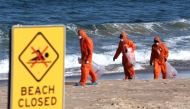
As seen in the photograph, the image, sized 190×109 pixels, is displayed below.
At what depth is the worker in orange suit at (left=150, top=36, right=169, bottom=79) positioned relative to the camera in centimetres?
1516

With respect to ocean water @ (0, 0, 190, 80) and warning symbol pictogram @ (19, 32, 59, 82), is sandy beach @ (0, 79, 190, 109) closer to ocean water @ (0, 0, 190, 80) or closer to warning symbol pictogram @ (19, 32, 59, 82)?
ocean water @ (0, 0, 190, 80)

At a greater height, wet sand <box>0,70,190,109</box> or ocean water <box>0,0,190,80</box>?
ocean water <box>0,0,190,80</box>

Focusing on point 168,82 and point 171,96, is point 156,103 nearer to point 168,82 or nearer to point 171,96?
point 171,96

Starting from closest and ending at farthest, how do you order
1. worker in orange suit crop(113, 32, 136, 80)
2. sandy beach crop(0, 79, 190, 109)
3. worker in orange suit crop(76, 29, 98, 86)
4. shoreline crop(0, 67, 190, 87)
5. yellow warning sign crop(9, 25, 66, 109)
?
1. yellow warning sign crop(9, 25, 66, 109)
2. sandy beach crop(0, 79, 190, 109)
3. worker in orange suit crop(76, 29, 98, 86)
4. worker in orange suit crop(113, 32, 136, 80)
5. shoreline crop(0, 67, 190, 87)

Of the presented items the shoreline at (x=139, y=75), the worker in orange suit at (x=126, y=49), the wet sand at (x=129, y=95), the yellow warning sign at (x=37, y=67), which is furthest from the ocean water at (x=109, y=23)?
the yellow warning sign at (x=37, y=67)

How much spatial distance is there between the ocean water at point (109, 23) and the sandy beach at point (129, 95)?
4553 mm

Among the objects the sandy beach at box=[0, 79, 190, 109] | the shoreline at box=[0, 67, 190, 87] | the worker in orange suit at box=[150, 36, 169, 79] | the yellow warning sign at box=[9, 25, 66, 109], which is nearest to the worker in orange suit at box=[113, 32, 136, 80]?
the worker in orange suit at box=[150, 36, 169, 79]

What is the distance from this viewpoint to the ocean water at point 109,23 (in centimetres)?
2139

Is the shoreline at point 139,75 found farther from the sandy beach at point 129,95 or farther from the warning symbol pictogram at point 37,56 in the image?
the warning symbol pictogram at point 37,56

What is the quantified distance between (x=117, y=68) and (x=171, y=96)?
24.0 feet

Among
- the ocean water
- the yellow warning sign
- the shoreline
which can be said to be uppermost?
the ocean water

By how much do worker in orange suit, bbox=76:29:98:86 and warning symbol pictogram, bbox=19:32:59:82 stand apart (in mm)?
9299

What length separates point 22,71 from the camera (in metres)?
4.00

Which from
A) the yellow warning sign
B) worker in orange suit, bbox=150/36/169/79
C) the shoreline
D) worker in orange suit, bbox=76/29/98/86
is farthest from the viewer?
the shoreline
